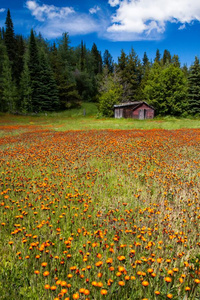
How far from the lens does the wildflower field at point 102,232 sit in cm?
233

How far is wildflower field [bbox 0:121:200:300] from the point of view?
2.33m

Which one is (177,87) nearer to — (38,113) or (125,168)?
(38,113)

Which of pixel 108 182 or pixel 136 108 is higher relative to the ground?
pixel 136 108

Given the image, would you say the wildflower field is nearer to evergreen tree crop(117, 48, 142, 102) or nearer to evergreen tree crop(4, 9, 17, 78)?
evergreen tree crop(117, 48, 142, 102)

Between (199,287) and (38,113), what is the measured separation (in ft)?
172

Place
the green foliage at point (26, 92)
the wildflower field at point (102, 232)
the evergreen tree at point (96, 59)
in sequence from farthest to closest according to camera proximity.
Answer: the evergreen tree at point (96, 59)
the green foliage at point (26, 92)
the wildflower field at point (102, 232)

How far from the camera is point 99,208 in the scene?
4.45m

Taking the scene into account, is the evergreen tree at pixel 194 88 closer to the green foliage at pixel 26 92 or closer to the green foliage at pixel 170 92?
the green foliage at pixel 170 92

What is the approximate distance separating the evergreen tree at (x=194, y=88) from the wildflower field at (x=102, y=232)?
4472cm

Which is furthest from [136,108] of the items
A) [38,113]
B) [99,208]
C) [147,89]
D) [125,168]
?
[99,208]

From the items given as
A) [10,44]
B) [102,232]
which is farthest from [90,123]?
[10,44]

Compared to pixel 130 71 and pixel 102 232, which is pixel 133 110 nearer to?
pixel 130 71

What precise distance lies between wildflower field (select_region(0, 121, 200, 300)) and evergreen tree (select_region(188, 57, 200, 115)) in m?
44.7

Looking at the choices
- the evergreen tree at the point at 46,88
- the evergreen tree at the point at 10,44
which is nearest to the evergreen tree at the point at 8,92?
the evergreen tree at the point at 46,88
